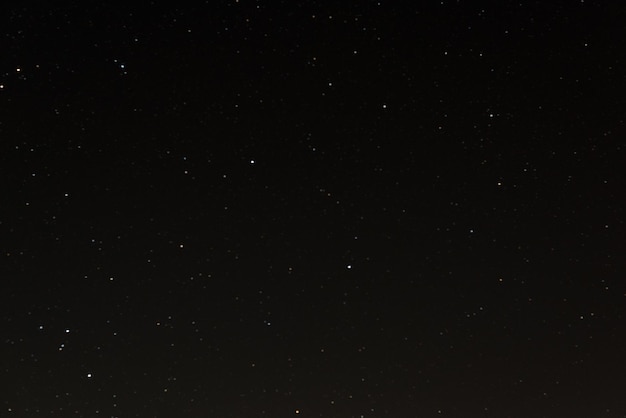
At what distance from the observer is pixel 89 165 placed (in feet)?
2.88

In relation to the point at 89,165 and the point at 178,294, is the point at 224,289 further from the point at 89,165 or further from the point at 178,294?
the point at 89,165

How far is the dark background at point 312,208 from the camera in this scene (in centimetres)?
88

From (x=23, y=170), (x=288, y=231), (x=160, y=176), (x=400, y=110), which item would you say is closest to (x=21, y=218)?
(x=23, y=170)

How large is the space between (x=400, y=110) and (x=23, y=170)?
0.42m

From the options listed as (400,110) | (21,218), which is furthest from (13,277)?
(400,110)

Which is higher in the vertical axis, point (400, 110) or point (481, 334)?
point (400, 110)

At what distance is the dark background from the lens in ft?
2.88

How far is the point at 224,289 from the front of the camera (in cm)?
90

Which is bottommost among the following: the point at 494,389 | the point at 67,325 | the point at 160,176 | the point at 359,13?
the point at 494,389

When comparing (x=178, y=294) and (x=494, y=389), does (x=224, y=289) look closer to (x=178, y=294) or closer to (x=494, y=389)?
(x=178, y=294)

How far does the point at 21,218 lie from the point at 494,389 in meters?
0.56

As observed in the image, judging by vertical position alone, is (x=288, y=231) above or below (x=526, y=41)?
below

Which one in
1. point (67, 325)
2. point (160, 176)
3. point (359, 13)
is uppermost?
point (359, 13)

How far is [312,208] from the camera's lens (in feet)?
2.97
